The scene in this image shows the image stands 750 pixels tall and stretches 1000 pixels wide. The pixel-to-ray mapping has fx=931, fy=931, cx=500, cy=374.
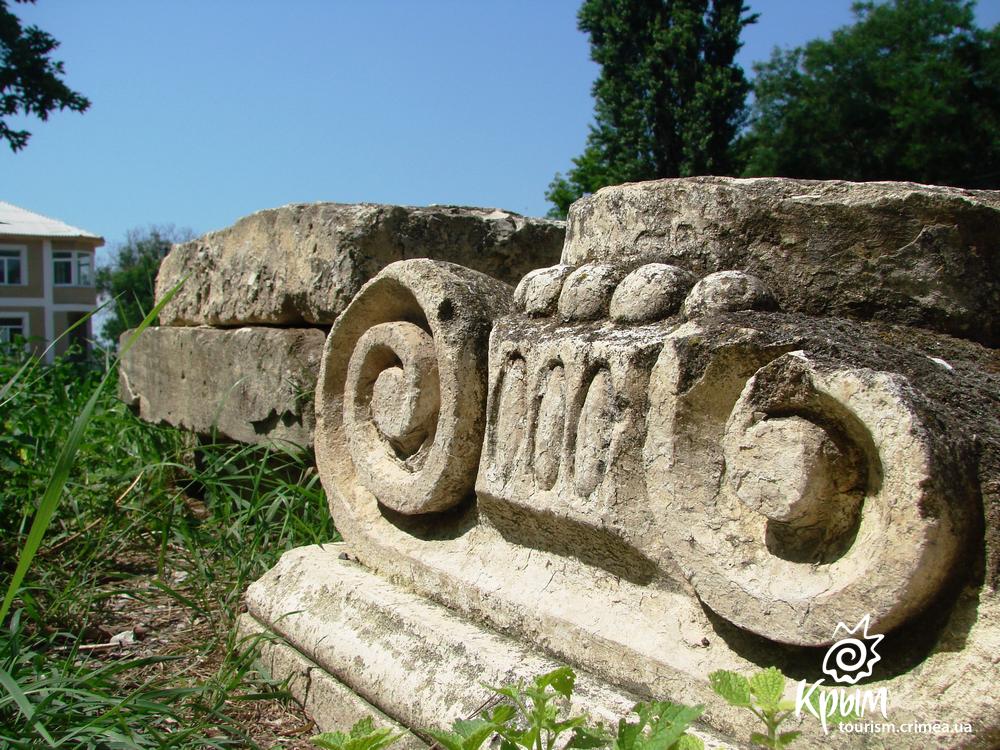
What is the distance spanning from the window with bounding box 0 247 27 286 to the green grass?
1697 centimetres

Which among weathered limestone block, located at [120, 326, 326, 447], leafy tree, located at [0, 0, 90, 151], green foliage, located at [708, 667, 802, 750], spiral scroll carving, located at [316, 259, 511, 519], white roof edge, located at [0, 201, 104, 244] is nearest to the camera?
green foliage, located at [708, 667, 802, 750]

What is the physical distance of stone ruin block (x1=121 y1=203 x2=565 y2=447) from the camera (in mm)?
2709

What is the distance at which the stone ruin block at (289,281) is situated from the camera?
2.71m

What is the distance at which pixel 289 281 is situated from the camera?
2930 mm

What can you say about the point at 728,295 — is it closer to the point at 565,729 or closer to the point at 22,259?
the point at 565,729

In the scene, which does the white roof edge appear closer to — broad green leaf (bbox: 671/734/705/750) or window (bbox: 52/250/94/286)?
window (bbox: 52/250/94/286)

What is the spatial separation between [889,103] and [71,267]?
16.6 metres

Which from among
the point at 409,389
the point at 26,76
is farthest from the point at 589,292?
the point at 26,76

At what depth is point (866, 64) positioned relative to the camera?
1741 centimetres

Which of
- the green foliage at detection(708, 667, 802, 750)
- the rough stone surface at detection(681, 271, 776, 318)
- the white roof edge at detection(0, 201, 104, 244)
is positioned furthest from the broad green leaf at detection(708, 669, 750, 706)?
the white roof edge at detection(0, 201, 104, 244)

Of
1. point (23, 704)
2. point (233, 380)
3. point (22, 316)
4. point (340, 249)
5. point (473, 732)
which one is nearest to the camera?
A: point (473, 732)

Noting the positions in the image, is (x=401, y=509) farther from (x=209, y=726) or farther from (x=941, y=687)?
(x=941, y=687)

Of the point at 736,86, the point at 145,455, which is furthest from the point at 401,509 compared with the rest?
the point at 736,86

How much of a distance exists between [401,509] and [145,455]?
1.85 meters
